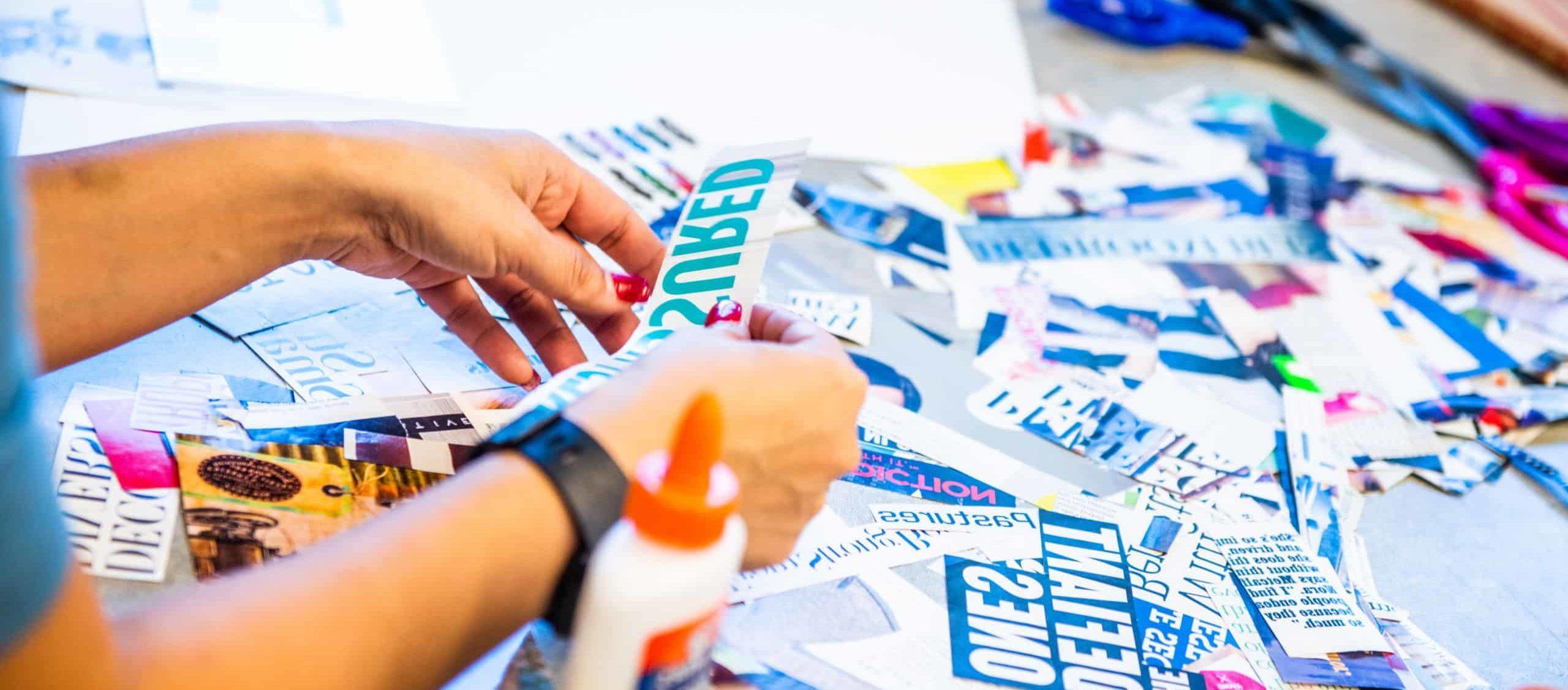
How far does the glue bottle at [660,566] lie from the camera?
1.55 ft

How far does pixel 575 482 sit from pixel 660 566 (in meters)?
0.08

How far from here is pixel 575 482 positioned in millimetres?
542

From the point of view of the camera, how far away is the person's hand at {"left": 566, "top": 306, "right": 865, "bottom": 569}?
0.58m

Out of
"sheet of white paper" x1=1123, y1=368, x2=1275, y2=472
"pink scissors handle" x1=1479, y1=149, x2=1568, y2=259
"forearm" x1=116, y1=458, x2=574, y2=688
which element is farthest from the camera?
"pink scissors handle" x1=1479, y1=149, x2=1568, y2=259

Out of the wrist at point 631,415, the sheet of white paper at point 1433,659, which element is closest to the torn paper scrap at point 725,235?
the wrist at point 631,415

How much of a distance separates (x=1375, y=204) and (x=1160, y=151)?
29 cm

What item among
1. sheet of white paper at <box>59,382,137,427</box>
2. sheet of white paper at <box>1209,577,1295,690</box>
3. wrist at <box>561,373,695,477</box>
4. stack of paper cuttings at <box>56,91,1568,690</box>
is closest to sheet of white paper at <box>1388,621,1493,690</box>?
stack of paper cuttings at <box>56,91,1568,690</box>

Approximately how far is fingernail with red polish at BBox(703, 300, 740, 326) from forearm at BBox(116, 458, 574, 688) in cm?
22

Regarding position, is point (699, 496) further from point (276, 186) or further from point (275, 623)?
point (276, 186)

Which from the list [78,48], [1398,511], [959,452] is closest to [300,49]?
[78,48]

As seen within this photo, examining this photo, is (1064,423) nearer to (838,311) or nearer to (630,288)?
(838,311)

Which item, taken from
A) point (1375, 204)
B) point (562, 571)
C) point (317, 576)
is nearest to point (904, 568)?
point (562, 571)

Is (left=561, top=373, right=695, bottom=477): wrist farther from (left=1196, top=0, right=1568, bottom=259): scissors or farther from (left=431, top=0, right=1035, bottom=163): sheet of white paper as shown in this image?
(left=1196, top=0, right=1568, bottom=259): scissors

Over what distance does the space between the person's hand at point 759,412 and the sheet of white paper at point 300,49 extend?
2.17ft
